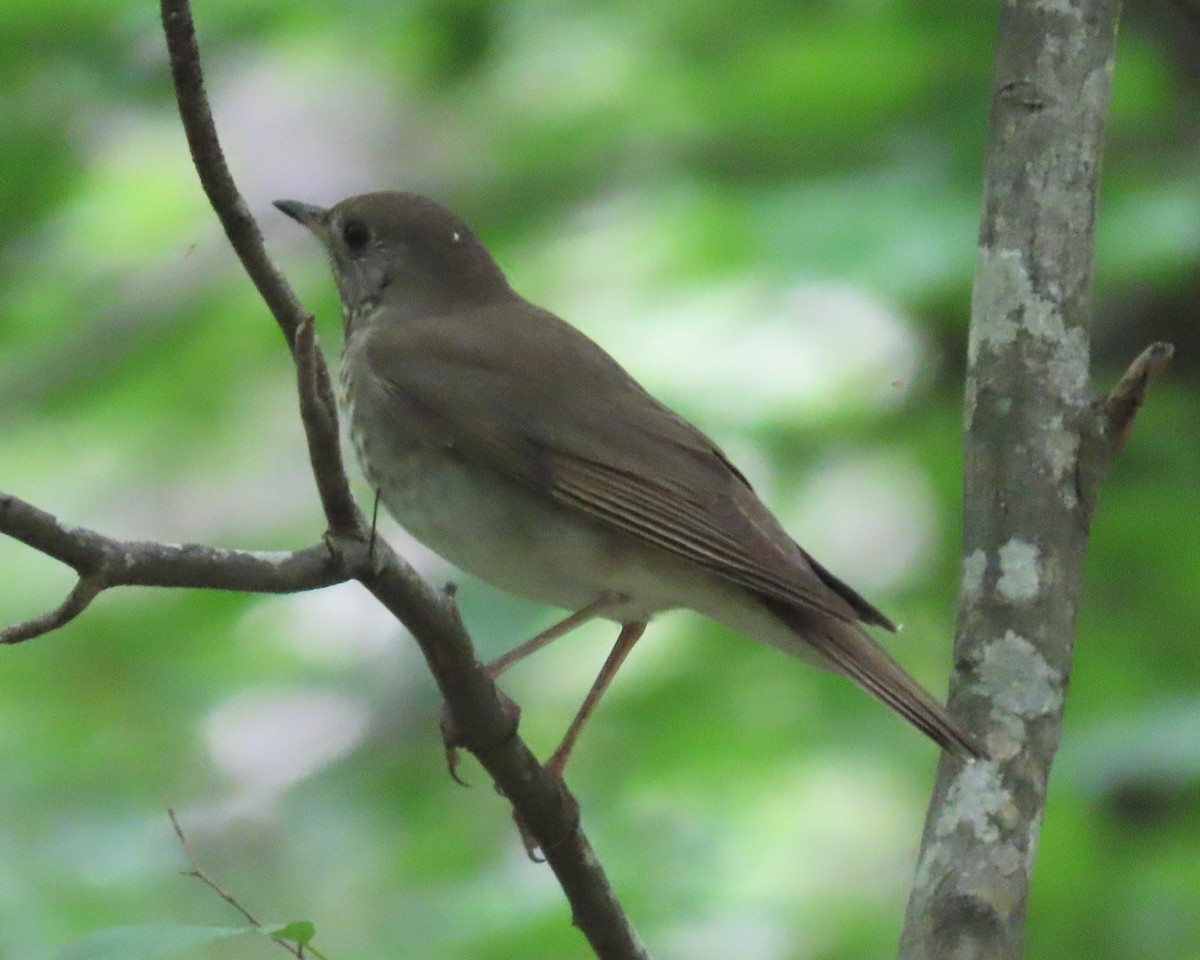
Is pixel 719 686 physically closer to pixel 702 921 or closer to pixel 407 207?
pixel 702 921

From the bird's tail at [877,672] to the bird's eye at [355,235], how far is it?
1759 millimetres

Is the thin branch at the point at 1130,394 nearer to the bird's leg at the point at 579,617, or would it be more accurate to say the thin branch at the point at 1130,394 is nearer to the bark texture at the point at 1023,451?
the bark texture at the point at 1023,451

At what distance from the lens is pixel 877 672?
3543mm

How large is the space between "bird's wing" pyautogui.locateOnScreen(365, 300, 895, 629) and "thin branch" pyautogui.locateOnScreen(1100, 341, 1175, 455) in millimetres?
690

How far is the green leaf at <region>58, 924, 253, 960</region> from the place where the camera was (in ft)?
7.61

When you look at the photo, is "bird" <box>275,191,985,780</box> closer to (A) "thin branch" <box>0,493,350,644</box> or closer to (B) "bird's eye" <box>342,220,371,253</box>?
(B) "bird's eye" <box>342,220,371,253</box>

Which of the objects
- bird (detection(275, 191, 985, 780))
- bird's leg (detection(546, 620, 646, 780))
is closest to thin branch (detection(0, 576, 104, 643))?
bird's leg (detection(546, 620, 646, 780))

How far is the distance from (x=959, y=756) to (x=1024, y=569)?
1.32 ft

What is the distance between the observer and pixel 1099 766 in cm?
406

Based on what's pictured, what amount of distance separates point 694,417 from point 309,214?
4.13ft

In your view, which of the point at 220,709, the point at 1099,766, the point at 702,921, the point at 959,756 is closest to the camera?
the point at 959,756

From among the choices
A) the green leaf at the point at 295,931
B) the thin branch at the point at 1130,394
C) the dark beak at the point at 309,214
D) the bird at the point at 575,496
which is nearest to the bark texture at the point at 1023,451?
the thin branch at the point at 1130,394

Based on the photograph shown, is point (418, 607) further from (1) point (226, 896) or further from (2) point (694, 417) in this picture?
(2) point (694, 417)

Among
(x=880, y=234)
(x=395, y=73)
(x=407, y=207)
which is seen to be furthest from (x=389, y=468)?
(x=395, y=73)
